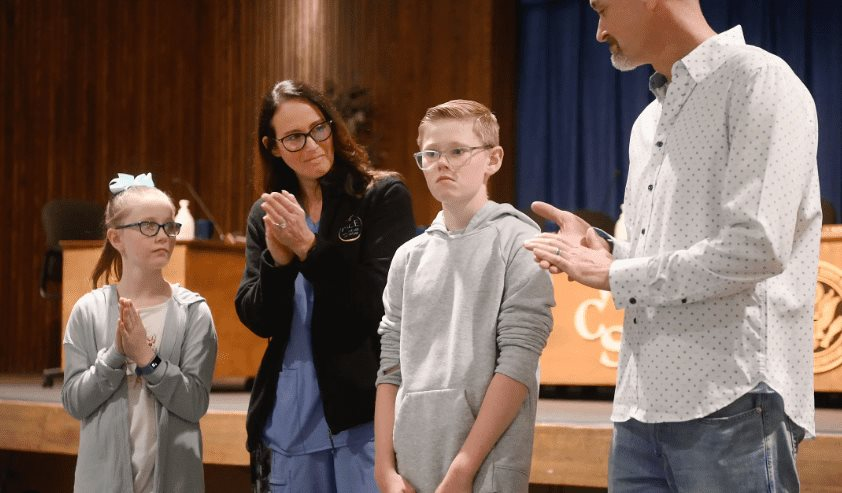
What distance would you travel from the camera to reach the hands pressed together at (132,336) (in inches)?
85.7

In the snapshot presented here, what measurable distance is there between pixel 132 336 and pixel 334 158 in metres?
0.60

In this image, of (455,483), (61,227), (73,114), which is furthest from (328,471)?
(73,114)

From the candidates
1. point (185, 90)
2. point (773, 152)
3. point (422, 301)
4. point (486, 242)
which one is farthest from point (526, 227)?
point (185, 90)

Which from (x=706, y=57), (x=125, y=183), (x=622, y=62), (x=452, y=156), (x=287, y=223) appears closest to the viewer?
(x=706, y=57)

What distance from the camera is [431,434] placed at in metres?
1.74

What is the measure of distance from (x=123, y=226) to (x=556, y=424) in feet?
4.87

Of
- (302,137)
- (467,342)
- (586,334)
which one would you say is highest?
(302,137)

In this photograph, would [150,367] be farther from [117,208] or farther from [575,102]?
[575,102]

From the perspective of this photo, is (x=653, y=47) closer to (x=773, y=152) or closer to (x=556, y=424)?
(x=773, y=152)

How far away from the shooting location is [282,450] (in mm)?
2057

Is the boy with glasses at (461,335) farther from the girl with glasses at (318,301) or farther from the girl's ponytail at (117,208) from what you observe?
the girl's ponytail at (117,208)

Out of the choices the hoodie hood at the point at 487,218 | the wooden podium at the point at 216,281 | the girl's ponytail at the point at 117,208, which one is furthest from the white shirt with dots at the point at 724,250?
the wooden podium at the point at 216,281

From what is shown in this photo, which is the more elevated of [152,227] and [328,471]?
[152,227]

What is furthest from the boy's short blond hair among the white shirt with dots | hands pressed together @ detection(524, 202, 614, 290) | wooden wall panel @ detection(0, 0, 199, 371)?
wooden wall panel @ detection(0, 0, 199, 371)
